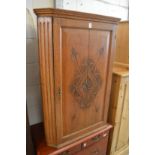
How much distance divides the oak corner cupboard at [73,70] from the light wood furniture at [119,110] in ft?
0.63

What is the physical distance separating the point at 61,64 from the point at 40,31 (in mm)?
244

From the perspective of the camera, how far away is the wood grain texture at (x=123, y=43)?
68.2 inches

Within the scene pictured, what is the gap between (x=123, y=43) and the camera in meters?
1.78

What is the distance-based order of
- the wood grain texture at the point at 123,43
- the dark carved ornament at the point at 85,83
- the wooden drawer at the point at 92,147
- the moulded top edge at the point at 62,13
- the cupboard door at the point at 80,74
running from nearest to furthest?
1. the moulded top edge at the point at 62,13
2. the cupboard door at the point at 80,74
3. the dark carved ornament at the point at 85,83
4. the wooden drawer at the point at 92,147
5. the wood grain texture at the point at 123,43

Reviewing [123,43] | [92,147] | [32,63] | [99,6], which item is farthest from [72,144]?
[99,6]

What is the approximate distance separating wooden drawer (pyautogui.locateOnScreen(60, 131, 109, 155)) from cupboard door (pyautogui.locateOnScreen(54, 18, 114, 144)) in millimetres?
89

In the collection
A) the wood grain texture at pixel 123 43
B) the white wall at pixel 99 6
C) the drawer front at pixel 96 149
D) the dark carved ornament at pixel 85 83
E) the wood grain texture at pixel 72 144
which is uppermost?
the white wall at pixel 99 6

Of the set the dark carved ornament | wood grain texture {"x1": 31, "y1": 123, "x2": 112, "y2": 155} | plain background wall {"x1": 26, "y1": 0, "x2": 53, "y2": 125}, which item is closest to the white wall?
plain background wall {"x1": 26, "y1": 0, "x2": 53, "y2": 125}

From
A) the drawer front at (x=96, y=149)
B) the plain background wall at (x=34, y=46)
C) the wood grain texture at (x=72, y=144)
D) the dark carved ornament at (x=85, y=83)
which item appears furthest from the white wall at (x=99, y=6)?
the drawer front at (x=96, y=149)

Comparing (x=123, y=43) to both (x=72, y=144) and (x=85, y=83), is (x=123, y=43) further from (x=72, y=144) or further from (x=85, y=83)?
(x=72, y=144)

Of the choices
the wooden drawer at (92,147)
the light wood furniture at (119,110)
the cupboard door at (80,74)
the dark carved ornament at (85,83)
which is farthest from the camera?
the light wood furniture at (119,110)

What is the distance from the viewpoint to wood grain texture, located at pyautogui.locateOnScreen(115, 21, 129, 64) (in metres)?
1.73

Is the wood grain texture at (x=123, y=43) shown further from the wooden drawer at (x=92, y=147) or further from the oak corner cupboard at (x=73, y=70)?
the wooden drawer at (x=92, y=147)

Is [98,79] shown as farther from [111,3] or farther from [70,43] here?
[111,3]
